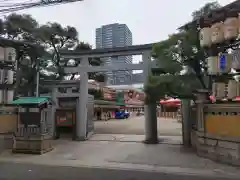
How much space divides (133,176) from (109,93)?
34314 millimetres

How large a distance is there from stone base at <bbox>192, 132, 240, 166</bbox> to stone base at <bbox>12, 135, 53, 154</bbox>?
662 cm

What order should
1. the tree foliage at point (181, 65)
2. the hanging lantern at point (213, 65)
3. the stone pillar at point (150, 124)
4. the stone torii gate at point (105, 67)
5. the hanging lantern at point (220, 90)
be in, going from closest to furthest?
the hanging lantern at point (220, 90) → the hanging lantern at point (213, 65) → the tree foliage at point (181, 65) → the stone pillar at point (150, 124) → the stone torii gate at point (105, 67)

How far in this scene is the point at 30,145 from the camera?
11375 mm

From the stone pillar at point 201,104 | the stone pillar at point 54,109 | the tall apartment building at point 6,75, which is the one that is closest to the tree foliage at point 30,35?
the stone pillar at point 54,109

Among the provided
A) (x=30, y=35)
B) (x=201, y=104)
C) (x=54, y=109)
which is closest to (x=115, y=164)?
(x=201, y=104)

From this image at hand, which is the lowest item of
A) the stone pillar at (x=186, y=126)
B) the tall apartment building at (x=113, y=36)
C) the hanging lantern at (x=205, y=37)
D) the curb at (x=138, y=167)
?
the curb at (x=138, y=167)

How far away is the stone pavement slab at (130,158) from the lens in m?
8.48

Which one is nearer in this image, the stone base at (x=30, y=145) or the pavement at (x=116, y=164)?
the pavement at (x=116, y=164)

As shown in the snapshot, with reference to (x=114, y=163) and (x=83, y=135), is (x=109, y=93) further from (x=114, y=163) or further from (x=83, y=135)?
(x=114, y=163)

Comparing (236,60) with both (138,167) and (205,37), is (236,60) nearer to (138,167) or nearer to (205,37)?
(205,37)

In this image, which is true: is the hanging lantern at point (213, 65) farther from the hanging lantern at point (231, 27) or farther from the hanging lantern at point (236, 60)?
the hanging lantern at point (231, 27)

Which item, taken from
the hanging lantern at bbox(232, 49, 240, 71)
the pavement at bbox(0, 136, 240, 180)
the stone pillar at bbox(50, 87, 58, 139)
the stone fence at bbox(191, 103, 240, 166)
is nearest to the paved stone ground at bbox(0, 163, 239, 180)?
the pavement at bbox(0, 136, 240, 180)

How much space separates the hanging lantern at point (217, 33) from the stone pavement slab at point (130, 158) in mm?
4445

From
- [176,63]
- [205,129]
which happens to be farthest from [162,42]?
[205,129]
